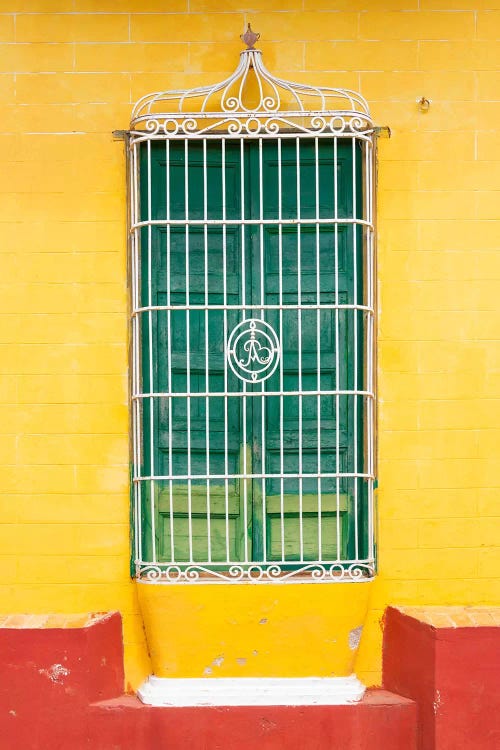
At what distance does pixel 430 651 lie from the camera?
420cm

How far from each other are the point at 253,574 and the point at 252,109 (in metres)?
2.18

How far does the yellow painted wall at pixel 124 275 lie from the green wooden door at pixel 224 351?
165mm

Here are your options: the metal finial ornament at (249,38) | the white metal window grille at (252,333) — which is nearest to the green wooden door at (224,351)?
the white metal window grille at (252,333)

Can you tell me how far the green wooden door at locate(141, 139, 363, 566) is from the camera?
4418 mm

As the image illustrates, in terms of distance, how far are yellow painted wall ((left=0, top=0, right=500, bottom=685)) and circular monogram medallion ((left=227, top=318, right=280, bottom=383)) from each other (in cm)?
52

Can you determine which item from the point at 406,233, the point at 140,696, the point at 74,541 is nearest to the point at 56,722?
the point at 140,696

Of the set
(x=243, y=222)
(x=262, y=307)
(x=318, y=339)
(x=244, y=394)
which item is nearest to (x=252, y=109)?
(x=243, y=222)

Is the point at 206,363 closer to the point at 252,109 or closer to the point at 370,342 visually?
the point at 370,342

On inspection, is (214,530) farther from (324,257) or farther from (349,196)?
(349,196)

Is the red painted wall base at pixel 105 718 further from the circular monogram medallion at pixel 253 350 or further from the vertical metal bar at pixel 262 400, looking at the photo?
the circular monogram medallion at pixel 253 350

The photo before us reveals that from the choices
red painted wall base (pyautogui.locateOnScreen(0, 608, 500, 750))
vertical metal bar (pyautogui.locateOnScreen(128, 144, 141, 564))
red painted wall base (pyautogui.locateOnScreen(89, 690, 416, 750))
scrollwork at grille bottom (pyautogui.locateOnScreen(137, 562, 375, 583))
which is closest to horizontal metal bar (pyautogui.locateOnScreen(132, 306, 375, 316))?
vertical metal bar (pyautogui.locateOnScreen(128, 144, 141, 564))

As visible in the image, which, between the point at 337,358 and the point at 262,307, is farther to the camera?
the point at 337,358

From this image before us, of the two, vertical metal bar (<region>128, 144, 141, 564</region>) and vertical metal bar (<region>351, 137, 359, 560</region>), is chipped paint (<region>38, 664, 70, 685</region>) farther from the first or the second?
vertical metal bar (<region>351, 137, 359, 560</region>)

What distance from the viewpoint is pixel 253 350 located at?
4367 mm
